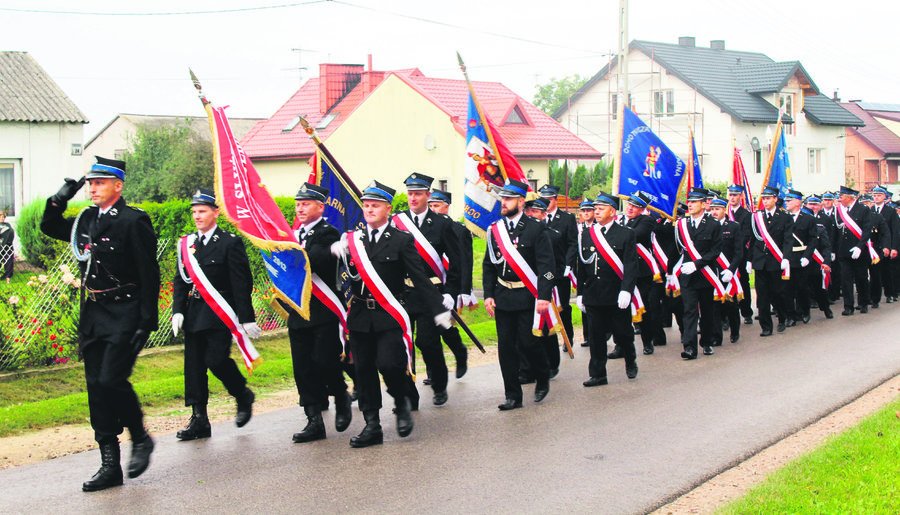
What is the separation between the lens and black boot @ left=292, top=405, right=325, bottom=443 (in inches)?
346

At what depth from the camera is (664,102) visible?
177 ft

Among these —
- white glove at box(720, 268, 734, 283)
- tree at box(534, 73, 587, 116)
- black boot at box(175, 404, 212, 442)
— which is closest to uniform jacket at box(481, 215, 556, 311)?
black boot at box(175, 404, 212, 442)

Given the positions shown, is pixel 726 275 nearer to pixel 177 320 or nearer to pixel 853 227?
pixel 853 227

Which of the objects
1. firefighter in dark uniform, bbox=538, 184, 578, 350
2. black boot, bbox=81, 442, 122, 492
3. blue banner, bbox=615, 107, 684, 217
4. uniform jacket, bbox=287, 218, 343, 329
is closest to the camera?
black boot, bbox=81, 442, 122, 492

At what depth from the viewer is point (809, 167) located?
5838 centimetres

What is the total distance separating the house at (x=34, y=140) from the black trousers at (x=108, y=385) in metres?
21.2

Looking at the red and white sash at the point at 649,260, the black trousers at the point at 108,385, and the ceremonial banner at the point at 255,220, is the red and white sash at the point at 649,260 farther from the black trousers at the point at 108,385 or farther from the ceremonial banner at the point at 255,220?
the black trousers at the point at 108,385

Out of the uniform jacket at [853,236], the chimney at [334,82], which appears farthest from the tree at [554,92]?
the uniform jacket at [853,236]

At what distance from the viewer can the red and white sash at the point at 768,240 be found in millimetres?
16000

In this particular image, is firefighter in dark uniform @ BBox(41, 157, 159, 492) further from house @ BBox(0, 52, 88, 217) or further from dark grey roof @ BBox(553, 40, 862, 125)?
dark grey roof @ BBox(553, 40, 862, 125)

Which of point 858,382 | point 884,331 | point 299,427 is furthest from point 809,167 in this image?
point 299,427

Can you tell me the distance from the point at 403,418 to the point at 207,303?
1739 mm

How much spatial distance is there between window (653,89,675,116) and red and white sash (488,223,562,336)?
44225 millimetres

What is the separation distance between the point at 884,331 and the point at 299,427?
9.53 meters
